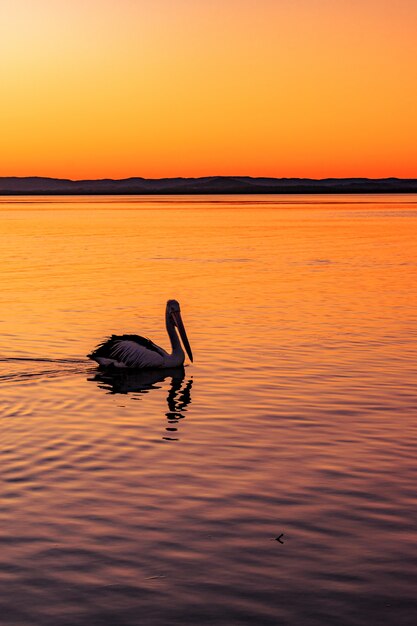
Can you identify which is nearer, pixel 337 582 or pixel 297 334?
pixel 337 582

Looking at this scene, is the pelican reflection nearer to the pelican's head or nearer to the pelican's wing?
the pelican's wing

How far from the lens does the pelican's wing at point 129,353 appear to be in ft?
55.3

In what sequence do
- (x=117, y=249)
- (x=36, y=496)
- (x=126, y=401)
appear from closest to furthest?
(x=36, y=496), (x=126, y=401), (x=117, y=249)

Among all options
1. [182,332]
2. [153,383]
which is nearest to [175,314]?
[182,332]

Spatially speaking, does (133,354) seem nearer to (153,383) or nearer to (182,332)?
(153,383)

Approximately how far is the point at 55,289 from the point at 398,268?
12.9 m

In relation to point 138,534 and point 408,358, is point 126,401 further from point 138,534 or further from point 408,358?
point 138,534

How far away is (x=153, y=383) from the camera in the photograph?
16703 mm

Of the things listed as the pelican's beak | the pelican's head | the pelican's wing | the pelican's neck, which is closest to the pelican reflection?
the pelican's wing

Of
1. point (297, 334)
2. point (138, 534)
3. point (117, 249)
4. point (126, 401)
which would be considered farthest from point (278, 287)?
point (138, 534)

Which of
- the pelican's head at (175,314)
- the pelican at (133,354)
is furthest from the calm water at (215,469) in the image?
the pelican's head at (175,314)

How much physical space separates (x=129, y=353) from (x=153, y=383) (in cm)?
68

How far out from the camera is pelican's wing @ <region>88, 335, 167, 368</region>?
55.3 feet

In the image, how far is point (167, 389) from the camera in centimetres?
1588
